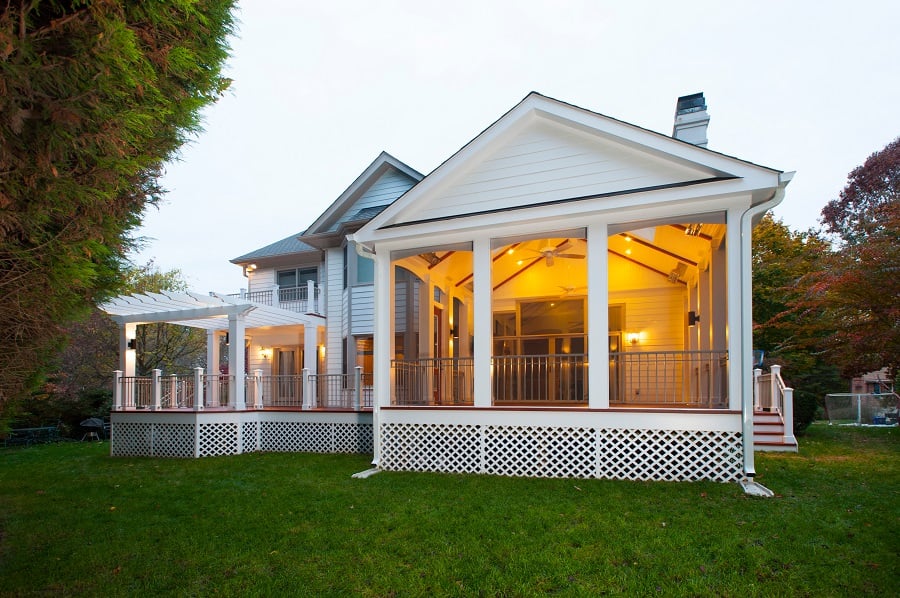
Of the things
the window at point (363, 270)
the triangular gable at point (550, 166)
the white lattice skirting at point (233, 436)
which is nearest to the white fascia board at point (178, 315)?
the white lattice skirting at point (233, 436)

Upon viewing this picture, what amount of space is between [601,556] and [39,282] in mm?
4765

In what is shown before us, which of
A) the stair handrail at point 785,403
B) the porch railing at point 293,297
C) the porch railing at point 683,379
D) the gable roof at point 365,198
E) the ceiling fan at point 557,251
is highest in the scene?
the gable roof at point 365,198

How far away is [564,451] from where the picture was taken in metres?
7.74

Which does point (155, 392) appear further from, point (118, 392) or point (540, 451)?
point (540, 451)

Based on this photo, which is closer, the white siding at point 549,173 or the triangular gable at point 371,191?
the white siding at point 549,173

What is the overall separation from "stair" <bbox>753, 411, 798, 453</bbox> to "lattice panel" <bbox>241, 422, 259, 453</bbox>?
10.8m

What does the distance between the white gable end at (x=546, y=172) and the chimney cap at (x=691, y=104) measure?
3.03m

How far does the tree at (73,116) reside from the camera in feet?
9.36

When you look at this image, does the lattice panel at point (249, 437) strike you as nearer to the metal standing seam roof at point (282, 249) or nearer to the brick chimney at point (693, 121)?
the metal standing seam roof at point (282, 249)

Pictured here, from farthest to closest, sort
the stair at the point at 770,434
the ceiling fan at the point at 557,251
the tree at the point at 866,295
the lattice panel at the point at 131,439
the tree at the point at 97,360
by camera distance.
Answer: the tree at the point at 97,360 → the lattice panel at the point at 131,439 → the tree at the point at 866,295 → the stair at the point at 770,434 → the ceiling fan at the point at 557,251

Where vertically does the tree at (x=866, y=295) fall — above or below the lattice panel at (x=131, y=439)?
above

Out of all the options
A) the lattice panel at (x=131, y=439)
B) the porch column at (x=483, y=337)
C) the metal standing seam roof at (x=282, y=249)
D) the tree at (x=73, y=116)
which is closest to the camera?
the tree at (x=73, y=116)

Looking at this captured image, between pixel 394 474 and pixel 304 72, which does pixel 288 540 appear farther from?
pixel 304 72

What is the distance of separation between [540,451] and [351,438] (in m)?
5.23
